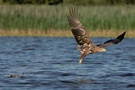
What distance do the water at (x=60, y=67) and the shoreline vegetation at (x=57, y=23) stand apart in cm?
122

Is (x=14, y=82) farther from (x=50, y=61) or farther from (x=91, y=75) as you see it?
(x=50, y=61)

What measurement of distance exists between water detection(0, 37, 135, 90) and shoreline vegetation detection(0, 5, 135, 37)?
1.22 metres

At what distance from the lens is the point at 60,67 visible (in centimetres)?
1736

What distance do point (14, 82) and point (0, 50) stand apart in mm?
8708

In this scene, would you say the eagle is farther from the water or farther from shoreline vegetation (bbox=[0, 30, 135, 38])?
shoreline vegetation (bbox=[0, 30, 135, 38])

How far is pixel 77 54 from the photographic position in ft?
72.4

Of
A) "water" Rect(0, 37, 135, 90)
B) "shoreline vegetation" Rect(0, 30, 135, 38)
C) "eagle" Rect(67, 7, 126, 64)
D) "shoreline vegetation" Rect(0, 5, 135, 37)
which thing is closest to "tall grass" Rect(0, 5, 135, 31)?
"shoreline vegetation" Rect(0, 5, 135, 37)

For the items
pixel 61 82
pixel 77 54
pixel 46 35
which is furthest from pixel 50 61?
pixel 46 35

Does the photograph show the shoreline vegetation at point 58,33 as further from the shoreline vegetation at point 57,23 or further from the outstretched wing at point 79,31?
the outstretched wing at point 79,31

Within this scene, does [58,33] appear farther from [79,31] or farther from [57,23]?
[79,31]

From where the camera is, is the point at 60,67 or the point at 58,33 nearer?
the point at 60,67

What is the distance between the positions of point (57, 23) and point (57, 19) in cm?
41

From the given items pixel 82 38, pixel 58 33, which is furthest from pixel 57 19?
pixel 82 38

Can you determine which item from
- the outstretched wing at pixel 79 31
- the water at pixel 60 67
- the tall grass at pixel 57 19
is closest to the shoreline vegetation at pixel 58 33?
the tall grass at pixel 57 19
